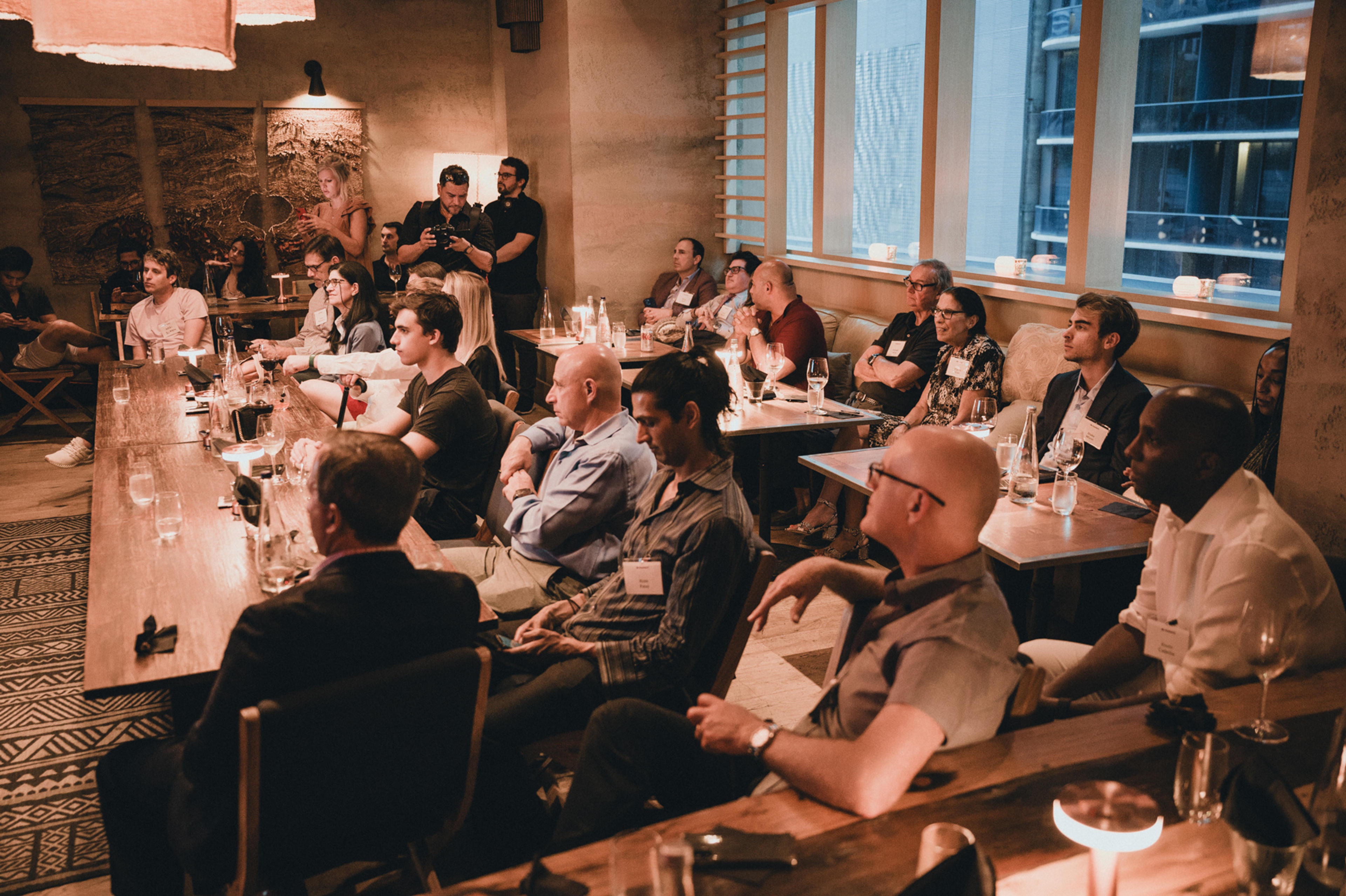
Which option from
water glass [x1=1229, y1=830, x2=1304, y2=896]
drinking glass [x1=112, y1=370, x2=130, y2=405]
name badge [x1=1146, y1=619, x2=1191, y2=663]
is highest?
drinking glass [x1=112, y1=370, x2=130, y2=405]

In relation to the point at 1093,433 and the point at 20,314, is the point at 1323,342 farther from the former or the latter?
the point at 20,314

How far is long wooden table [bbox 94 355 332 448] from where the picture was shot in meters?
4.15

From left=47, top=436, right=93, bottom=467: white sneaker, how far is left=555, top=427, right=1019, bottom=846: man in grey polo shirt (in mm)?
6119

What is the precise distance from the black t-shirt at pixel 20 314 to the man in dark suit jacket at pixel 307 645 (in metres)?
6.75

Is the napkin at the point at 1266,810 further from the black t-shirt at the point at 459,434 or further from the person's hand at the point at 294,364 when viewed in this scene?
the person's hand at the point at 294,364

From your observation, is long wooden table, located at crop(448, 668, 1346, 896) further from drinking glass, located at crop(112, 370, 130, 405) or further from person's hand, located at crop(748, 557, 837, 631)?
drinking glass, located at crop(112, 370, 130, 405)

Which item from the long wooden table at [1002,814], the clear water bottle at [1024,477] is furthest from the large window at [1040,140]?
the long wooden table at [1002,814]

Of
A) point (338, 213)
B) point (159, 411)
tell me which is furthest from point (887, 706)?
point (338, 213)

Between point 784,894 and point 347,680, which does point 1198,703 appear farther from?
point 347,680

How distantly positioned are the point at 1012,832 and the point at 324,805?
1.19 m

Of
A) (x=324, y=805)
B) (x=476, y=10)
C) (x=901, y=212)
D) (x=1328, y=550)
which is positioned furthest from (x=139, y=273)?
(x=1328, y=550)

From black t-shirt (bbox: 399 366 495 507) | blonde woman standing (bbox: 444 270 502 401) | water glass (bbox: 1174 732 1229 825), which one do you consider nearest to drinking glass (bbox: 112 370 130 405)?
blonde woman standing (bbox: 444 270 502 401)

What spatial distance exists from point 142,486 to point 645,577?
1704 mm

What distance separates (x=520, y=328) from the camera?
359 inches
